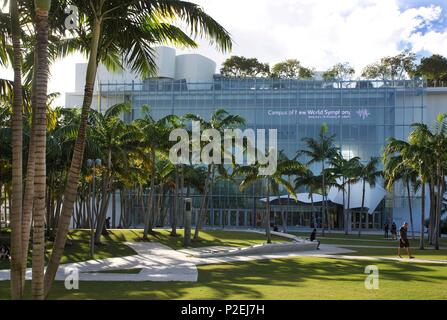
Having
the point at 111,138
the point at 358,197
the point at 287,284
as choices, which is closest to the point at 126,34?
the point at 287,284

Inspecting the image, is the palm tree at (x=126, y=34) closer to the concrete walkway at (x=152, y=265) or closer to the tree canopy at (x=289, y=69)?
the concrete walkway at (x=152, y=265)

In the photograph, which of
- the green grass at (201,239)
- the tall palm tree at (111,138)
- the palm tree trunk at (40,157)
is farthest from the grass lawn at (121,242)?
the palm tree trunk at (40,157)

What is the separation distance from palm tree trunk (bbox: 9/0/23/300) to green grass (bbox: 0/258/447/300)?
3750 mm

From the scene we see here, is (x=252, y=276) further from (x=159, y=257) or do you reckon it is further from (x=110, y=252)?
(x=110, y=252)

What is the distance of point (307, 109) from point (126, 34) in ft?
179

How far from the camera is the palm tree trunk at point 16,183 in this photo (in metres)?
9.44

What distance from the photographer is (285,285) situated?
50.1 ft

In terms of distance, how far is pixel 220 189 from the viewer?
2571 inches

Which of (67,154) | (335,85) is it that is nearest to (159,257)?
(67,154)

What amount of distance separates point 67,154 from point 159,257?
758 cm

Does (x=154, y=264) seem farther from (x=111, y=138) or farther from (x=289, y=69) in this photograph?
(x=289, y=69)

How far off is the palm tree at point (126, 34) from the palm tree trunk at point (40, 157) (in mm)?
1039

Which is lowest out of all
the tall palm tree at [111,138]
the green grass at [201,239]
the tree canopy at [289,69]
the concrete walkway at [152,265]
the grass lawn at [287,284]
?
the green grass at [201,239]
